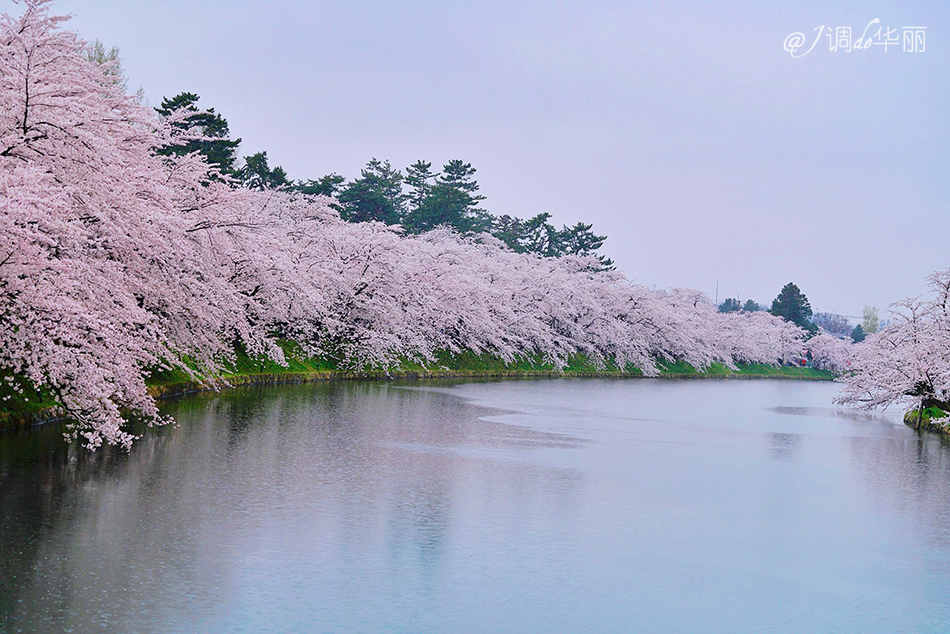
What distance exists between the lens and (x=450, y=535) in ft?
34.2

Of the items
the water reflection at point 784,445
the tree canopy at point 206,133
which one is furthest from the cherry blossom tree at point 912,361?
the tree canopy at point 206,133

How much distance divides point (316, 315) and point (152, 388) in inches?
477

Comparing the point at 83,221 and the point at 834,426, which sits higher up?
the point at 83,221

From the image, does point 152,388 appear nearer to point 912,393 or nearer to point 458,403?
point 458,403

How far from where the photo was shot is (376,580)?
854 cm

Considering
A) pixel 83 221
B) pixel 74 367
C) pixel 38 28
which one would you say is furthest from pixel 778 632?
pixel 38 28

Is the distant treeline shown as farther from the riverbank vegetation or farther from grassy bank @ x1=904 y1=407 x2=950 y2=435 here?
grassy bank @ x1=904 y1=407 x2=950 y2=435

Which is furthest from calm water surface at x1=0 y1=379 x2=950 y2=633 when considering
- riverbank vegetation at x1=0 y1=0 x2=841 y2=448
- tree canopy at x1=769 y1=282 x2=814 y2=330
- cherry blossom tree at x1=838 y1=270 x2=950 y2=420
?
tree canopy at x1=769 y1=282 x2=814 y2=330

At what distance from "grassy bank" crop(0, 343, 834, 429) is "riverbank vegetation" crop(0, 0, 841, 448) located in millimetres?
232

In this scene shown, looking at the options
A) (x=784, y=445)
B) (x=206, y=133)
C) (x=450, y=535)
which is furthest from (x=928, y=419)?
(x=206, y=133)

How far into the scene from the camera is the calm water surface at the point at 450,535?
7773 millimetres

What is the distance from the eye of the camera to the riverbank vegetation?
13.1 m

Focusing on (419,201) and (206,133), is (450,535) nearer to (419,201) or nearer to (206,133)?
(206,133)

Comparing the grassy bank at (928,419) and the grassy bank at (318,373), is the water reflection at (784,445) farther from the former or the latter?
the grassy bank at (318,373)
